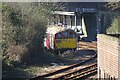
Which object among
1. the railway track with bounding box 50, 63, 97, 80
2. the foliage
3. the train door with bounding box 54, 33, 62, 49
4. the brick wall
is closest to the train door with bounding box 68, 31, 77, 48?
the train door with bounding box 54, 33, 62, 49

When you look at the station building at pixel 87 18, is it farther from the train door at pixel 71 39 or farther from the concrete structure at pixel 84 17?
the train door at pixel 71 39

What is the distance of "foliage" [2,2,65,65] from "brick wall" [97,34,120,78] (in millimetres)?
7179

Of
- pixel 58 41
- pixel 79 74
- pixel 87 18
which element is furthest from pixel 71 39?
pixel 87 18

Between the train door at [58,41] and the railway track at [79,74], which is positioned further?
the train door at [58,41]

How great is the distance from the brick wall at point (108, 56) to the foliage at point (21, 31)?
7.18m

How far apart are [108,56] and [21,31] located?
10.6 m

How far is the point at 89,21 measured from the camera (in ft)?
161

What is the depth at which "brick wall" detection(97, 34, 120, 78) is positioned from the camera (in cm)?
979

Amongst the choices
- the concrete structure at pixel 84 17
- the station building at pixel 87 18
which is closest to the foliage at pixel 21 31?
the station building at pixel 87 18

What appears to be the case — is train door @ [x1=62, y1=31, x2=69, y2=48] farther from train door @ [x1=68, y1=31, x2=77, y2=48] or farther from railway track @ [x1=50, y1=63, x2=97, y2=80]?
railway track @ [x1=50, y1=63, x2=97, y2=80]

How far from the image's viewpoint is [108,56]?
10.6 meters

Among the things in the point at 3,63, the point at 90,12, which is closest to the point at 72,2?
the point at 90,12

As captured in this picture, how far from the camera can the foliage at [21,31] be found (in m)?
19.1

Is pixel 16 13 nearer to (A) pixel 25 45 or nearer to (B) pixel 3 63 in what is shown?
(A) pixel 25 45
